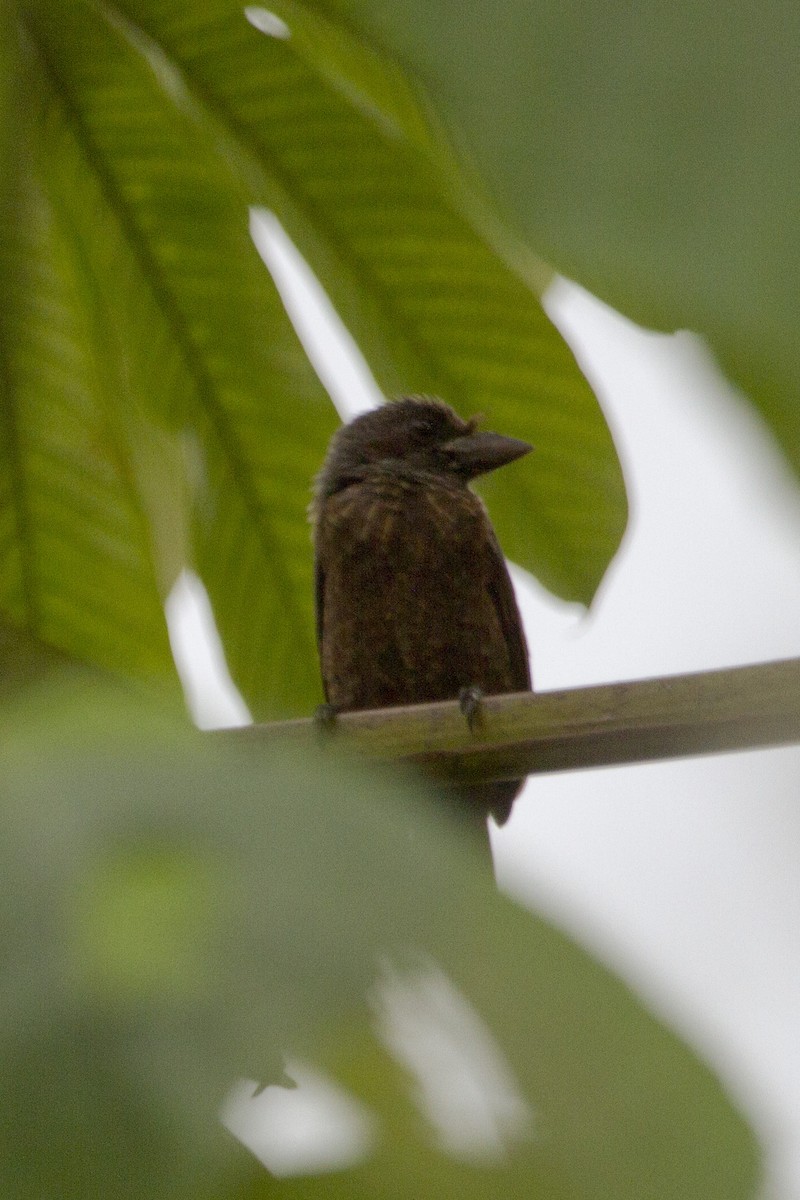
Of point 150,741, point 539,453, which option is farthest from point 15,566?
point 150,741

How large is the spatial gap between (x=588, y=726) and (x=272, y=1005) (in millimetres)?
707

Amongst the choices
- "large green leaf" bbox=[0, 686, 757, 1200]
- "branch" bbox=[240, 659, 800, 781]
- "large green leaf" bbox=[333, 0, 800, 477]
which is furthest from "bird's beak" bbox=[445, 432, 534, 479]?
"large green leaf" bbox=[0, 686, 757, 1200]

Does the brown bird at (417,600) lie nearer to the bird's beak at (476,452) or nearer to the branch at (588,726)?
the bird's beak at (476,452)

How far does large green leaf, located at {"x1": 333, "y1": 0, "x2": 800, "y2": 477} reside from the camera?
1.35ft

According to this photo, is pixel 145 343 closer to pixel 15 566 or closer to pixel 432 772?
pixel 15 566

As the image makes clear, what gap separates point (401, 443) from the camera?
3896mm

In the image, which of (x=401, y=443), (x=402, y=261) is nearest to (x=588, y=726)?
(x=402, y=261)

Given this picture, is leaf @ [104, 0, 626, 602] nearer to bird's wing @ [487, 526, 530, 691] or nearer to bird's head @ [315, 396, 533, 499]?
bird's wing @ [487, 526, 530, 691]

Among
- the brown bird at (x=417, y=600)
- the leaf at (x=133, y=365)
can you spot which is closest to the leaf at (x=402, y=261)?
the leaf at (x=133, y=365)

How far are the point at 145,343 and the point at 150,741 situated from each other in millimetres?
1535

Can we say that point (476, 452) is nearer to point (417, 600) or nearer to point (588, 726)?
point (417, 600)

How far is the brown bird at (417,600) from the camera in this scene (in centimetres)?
337

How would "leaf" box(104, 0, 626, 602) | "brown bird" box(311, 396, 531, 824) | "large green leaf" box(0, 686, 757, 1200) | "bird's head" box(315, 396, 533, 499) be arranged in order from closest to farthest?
"large green leaf" box(0, 686, 757, 1200) → "leaf" box(104, 0, 626, 602) → "brown bird" box(311, 396, 531, 824) → "bird's head" box(315, 396, 533, 499)

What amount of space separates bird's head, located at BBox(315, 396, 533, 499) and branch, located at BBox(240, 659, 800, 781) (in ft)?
7.81
